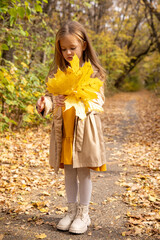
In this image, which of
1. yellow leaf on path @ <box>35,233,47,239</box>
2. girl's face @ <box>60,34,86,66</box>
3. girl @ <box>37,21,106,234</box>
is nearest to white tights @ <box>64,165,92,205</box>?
girl @ <box>37,21,106,234</box>

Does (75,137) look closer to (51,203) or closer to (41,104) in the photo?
(41,104)

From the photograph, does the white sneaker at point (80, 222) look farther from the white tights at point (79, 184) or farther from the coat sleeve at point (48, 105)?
the coat sleeve at point (48, 105)

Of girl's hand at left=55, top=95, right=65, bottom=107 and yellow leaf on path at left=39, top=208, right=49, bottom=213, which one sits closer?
girl's hand at left=55, top=95, right=65, bottom=107

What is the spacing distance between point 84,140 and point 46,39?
5.11 meters

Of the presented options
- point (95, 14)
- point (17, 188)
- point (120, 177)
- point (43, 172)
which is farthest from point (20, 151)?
point (95, 14)

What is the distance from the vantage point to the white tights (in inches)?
82.5

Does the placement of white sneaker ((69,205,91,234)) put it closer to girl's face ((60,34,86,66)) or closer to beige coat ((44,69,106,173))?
beige coat ((44,69,106,173))

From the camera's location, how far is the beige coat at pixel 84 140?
196 centimetres

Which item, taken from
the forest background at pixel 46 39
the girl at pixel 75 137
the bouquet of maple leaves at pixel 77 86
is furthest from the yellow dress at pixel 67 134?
the forest background at pixel 46 39

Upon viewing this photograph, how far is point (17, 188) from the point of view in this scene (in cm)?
311

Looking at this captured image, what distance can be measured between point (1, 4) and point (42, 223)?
3006 millimetres

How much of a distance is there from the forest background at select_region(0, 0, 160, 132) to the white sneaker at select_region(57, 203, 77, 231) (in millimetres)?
2223

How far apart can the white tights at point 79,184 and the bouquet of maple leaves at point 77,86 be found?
2.30 ft

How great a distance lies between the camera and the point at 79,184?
7.04 feet
